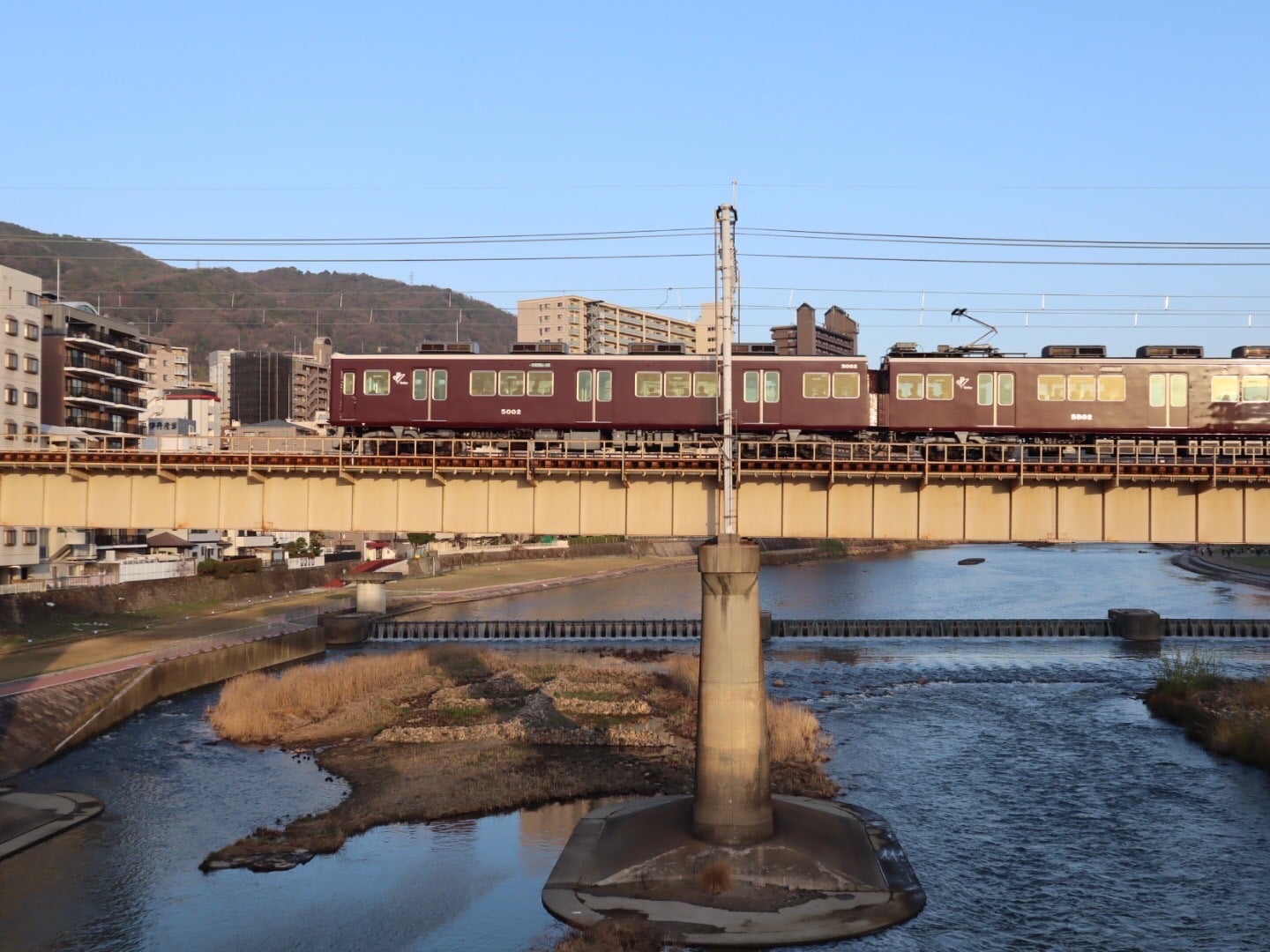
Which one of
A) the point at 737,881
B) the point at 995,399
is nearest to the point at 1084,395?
the point at 995,399

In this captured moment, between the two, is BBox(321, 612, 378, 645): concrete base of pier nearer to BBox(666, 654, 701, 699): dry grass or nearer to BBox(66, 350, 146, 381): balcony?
BBox(666, 654, 701, 699): dry grass

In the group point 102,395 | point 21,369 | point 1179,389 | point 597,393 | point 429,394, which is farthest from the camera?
point 102,395

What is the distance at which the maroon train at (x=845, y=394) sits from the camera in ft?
129

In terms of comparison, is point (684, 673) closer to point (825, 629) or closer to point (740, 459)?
point (825, 629)

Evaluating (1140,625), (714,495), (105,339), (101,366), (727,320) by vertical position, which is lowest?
(1140,625)

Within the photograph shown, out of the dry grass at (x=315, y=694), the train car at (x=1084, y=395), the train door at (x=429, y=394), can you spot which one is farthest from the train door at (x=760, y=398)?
the dry grass at (x=315, y=694)

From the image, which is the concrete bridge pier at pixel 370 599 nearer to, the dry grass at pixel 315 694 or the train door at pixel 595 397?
the dry grass at pixel 315 694

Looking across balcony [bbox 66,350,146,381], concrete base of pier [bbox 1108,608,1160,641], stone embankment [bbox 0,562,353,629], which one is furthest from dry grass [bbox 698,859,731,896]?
balcony [bbox 66,350,146,381]

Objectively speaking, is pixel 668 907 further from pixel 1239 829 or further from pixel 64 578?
pixel 64 578

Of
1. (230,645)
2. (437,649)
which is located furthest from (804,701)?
(230,645)

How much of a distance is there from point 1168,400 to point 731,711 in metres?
22.6

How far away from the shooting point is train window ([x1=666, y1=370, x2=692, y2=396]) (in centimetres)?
3994

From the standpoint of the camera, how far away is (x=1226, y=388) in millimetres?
39094

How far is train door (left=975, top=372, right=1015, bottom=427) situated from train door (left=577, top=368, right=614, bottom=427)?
1319 cm
